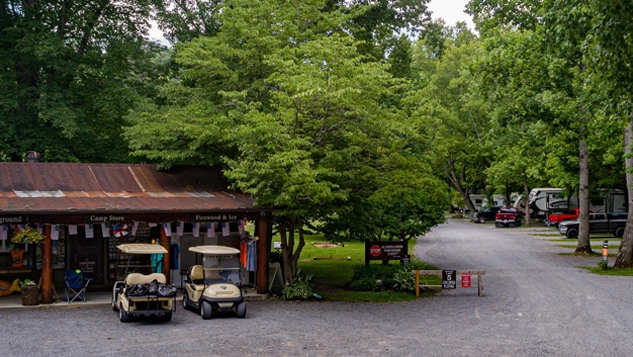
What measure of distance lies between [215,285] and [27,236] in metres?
5.36

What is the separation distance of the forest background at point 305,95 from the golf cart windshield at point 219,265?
1.97 m

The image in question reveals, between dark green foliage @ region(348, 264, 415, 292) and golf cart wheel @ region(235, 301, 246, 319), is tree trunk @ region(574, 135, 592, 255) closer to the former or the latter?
dark green foliage @ region(348, 264, 415, 292)

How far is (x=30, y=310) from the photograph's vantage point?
56.2 feet

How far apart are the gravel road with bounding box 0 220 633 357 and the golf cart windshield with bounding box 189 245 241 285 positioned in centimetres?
111

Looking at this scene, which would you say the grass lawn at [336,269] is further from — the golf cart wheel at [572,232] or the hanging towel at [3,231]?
the golf cart wheel at [572,232]

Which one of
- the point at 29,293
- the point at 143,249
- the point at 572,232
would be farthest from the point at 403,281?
the point at 572,232

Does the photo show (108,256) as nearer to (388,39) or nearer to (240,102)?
(240,102)

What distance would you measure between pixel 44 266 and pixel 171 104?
940cm

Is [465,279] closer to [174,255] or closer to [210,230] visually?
[210,230]

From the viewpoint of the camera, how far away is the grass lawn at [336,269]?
2052 centimetres

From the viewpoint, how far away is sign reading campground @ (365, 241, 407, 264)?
73.3ft

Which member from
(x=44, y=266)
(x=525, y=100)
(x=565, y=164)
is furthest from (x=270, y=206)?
(x=565, y=164)

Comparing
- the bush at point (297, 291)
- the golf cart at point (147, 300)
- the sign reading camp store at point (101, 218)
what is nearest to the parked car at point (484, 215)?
the bush at point (297, 291)

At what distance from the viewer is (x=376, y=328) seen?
15773mm
